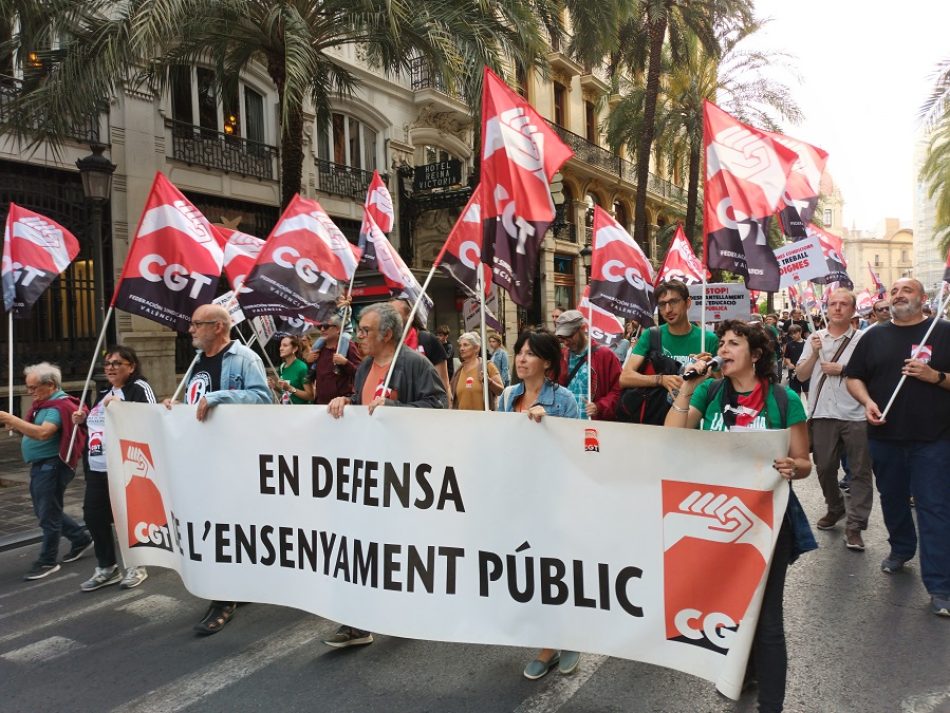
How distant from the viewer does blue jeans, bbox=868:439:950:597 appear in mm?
4148

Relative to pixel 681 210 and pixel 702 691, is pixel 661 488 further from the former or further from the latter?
pixel 681 210

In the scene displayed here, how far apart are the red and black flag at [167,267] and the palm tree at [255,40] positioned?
4.51 metres

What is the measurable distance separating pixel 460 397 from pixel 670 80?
70.3 feet

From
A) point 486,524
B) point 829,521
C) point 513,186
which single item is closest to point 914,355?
point 829,521

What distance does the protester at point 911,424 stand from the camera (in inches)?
165

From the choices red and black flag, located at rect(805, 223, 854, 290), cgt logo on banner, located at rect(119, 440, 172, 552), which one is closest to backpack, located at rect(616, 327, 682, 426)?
cgt logo on banner, located at rect(119, 440, 172, 552)

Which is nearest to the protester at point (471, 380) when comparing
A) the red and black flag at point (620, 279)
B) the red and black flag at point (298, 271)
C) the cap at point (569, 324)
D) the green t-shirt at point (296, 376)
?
the red and black flag at point (620, 279)

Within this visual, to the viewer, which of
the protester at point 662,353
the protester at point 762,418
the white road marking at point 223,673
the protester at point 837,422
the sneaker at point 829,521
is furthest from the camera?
the sneaker at point 829,521

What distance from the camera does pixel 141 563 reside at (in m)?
4.57

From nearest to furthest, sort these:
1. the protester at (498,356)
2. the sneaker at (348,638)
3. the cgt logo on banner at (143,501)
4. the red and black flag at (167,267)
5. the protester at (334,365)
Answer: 1. the sneaker at (348,638)
2. the cgt logo on banner at (143,501)
3. the red and black flag at (167,267)
4. the protester at (334,365)
5. the protester at (498,356)

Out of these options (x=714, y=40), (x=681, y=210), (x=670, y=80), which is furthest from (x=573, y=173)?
(x=681, y=210)

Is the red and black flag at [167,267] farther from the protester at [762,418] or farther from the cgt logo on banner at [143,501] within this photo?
the protester at [762,418]

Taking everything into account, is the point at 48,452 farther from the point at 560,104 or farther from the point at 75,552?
the point at 560,104

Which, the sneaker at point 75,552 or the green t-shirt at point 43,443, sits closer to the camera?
the green t-shirt at point 43,443
